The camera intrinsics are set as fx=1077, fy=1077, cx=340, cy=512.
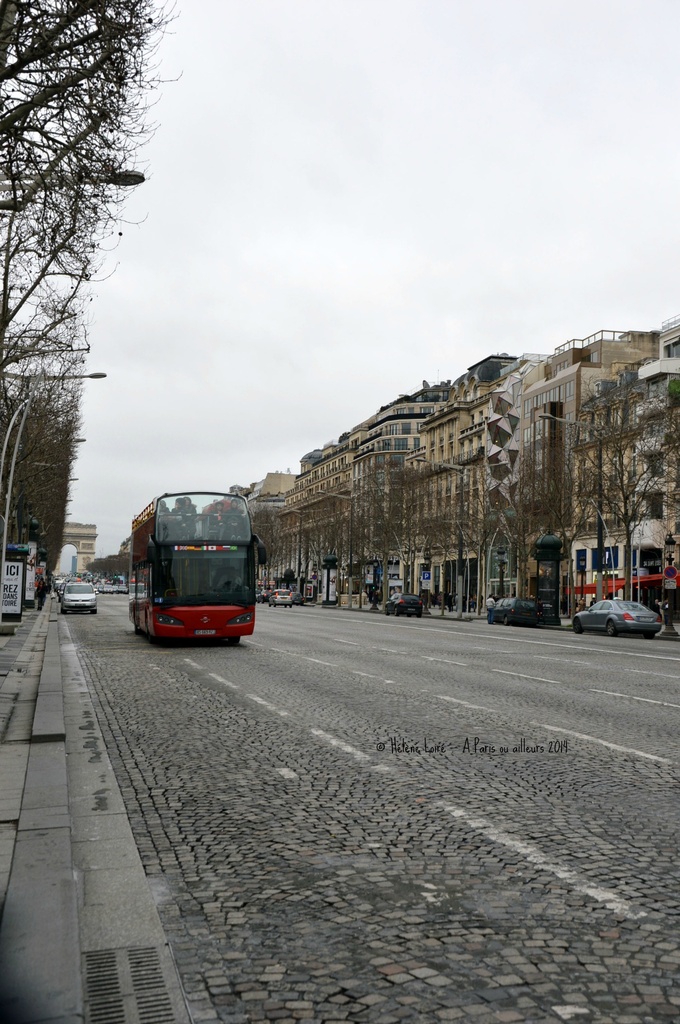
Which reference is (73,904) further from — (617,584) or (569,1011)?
(617,584)

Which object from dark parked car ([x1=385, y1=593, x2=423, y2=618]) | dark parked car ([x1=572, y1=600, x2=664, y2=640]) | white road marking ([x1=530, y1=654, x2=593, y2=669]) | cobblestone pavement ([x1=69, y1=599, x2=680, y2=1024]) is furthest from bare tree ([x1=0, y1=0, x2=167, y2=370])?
dark parked car ([x1=385, y1=593, x2=423, y2=618])

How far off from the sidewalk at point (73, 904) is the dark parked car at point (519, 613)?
44.4 metres

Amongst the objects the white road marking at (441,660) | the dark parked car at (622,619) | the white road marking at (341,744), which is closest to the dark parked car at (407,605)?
the dark parked car at (622,619)

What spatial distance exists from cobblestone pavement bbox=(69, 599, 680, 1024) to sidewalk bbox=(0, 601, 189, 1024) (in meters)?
0.15

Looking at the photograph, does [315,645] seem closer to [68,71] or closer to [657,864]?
[68,71]

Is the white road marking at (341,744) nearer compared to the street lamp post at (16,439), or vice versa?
the white road marking at (341,744)

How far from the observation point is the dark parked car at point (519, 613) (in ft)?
172

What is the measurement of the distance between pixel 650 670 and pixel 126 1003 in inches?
693

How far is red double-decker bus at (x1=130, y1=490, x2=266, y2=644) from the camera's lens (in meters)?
25.7

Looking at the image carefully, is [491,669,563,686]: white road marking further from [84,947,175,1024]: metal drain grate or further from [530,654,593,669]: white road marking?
[84,947,175,1024]: metal drain grate

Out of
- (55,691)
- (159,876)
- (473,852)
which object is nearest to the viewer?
(159,876)

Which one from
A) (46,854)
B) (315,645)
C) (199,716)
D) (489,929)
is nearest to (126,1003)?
(489,929)

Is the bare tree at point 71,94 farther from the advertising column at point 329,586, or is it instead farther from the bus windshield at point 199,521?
the advertising column at point 329,586

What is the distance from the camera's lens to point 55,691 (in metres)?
14.1
